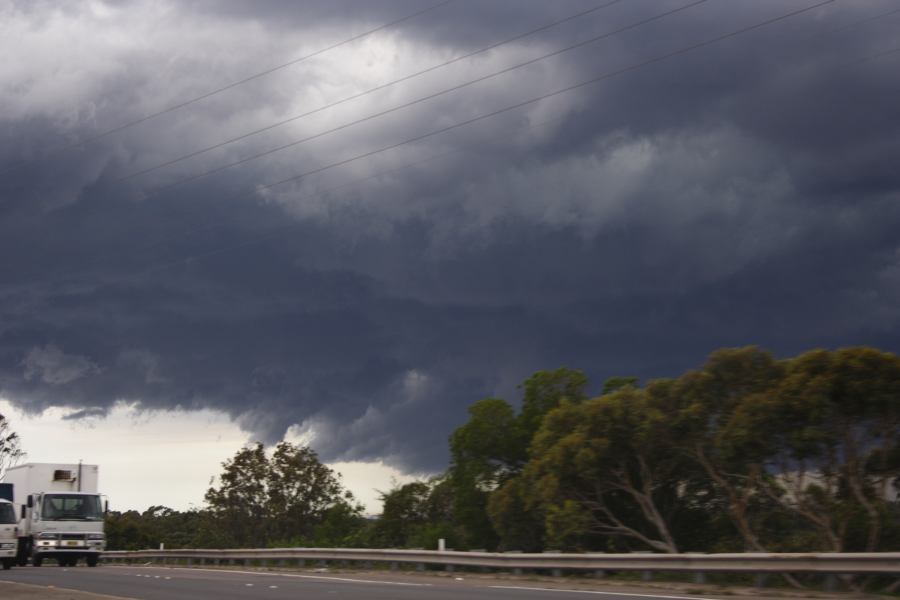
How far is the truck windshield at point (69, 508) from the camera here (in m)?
38.4

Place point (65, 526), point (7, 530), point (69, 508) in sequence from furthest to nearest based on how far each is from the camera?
point (69, 508)
point (65, 526)
point (7, 530)

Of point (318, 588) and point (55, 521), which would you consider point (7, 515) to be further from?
point (318, 588)

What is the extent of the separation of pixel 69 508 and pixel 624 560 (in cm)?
2247

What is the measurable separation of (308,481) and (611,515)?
30240mm

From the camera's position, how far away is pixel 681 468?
118ft

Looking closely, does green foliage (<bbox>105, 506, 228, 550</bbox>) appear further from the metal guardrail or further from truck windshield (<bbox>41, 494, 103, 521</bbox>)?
the metal guardrail

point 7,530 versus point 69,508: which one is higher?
point 69,508

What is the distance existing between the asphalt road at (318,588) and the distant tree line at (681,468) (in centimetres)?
891

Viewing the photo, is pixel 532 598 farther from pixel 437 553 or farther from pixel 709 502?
pixel 709 502

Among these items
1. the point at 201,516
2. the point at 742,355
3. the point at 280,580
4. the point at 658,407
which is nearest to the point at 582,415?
the point at 658,407

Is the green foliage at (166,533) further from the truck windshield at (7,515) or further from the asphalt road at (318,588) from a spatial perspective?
the asphalt road at (318,588)

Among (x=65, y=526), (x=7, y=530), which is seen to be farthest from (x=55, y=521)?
(x=7, y=530)

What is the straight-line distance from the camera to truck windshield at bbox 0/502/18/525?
33156mm

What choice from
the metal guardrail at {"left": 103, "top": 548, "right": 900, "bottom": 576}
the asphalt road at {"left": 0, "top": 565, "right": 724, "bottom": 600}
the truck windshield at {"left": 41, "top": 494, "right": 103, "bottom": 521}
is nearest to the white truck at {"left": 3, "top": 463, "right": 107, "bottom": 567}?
the truck windshield at {"left": 41, "top": 494, "right": 103, "bottom": 521}
